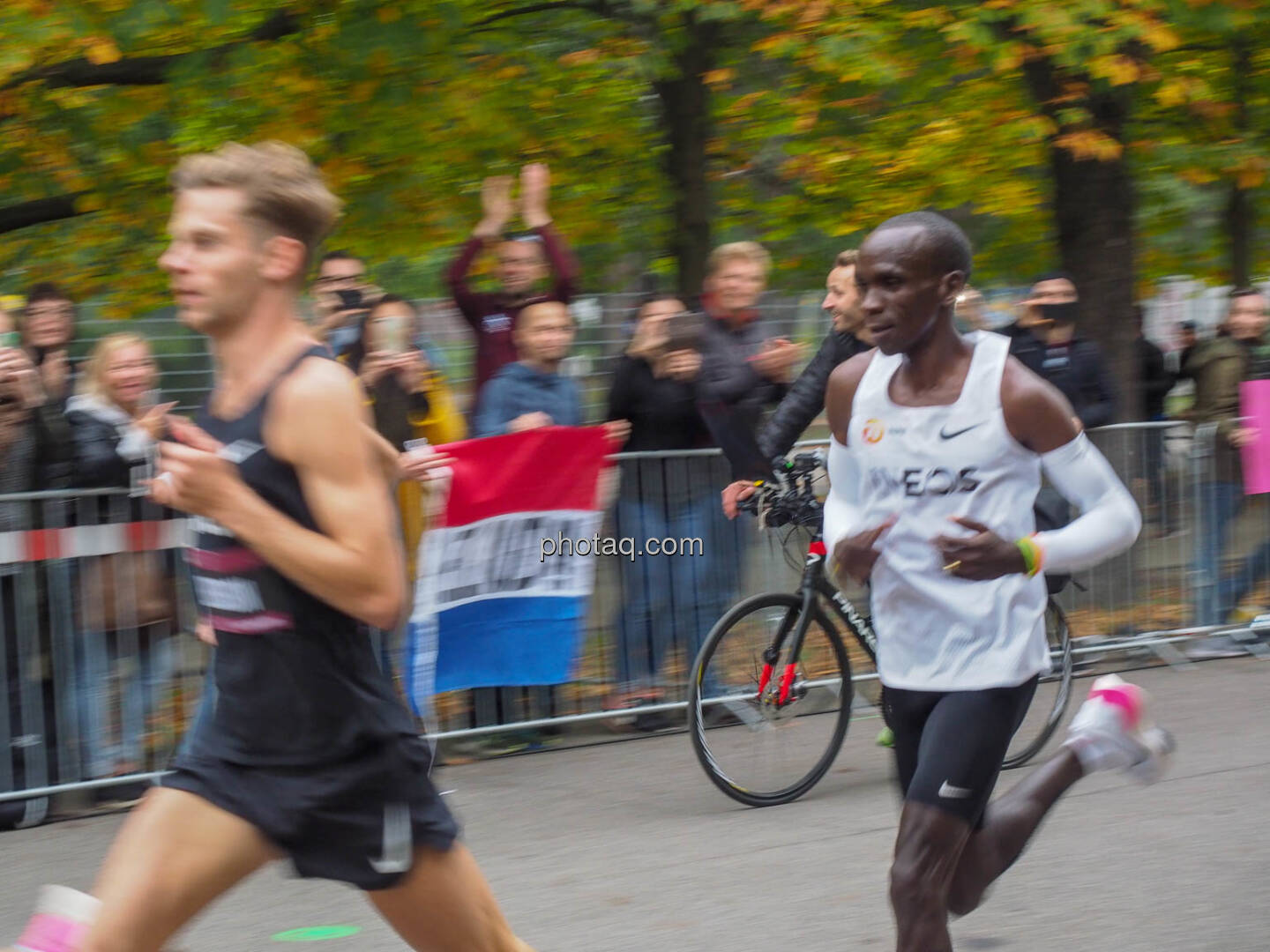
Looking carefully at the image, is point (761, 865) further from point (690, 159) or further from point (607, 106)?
point (607, 106)

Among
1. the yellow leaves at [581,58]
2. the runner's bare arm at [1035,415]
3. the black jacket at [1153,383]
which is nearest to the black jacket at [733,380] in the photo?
the runner's bare arm at [1035,415]

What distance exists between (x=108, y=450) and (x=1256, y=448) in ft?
19.7

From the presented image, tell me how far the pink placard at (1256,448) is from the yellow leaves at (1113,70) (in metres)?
1.98

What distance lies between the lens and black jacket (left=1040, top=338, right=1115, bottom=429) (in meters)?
8.59

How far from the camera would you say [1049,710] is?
7.09m

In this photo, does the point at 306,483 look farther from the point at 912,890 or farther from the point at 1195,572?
the point at 1195,572

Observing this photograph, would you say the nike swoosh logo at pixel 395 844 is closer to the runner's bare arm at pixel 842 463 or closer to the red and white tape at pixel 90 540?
the runner's bare arm at pixel 842 463

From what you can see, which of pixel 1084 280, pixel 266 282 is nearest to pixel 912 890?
pixel 266 282

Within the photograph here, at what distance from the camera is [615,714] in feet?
25.4

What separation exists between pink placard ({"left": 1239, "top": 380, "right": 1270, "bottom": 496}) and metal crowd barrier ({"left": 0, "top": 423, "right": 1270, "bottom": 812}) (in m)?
0.10

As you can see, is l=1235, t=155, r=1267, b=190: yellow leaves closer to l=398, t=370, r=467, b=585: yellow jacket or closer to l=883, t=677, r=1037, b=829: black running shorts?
l=398, t=370, r=467, b=585: yellow jacket

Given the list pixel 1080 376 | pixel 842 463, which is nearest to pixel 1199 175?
pixel 1080 376

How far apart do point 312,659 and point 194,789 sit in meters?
0.30

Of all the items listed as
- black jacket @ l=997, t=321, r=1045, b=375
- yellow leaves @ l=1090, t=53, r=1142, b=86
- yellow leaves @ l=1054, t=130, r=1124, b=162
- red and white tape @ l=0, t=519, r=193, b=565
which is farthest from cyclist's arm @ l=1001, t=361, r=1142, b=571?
Answer: yellow leaves @ l=1054, t=130, r=1124, b=162
